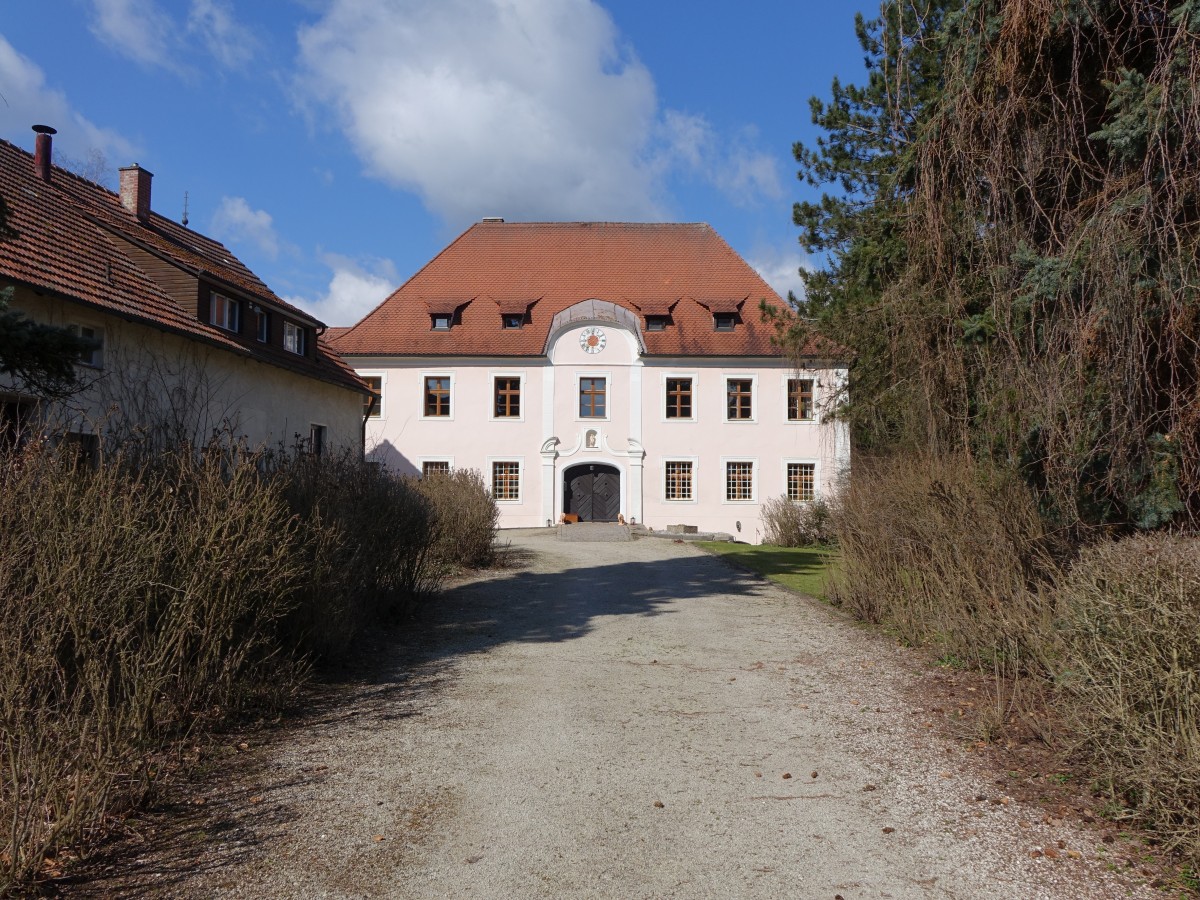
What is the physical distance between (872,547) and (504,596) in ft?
18.9

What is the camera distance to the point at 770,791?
5.57 meters

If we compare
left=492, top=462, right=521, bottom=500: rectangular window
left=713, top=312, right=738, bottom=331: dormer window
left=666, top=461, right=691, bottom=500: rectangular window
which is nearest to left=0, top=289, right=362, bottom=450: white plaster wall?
left=492, top=462, right=521, bottom=500: rectangular window

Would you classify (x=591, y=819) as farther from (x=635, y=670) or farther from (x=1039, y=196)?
(x=1039, y=196)

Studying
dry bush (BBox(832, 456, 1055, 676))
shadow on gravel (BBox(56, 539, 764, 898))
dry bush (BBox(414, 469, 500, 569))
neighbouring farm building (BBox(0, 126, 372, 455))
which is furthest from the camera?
dry bush (BBox(414, 469, 500, 569))

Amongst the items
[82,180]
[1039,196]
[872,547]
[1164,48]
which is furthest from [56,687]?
[82,180]

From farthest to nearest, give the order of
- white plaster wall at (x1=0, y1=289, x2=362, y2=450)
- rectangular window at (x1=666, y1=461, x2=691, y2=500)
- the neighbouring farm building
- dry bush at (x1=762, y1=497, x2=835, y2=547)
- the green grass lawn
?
rectangular window at (x1=666, y1=461, x2=691, y2=500), dry bush at (x1=762, y1=497, x2=835, y2=547), the green grass lawn, the neighbouring farm building, white plaster wall at (x1=0, y1=289, x2=362, y2=450)

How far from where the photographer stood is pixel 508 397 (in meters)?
35.3

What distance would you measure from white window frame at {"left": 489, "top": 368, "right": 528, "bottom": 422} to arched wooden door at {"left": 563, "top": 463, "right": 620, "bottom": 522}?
2.68 m

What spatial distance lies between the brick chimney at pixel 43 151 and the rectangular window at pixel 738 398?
73.8 ft

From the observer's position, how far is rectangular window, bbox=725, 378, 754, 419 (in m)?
35.1

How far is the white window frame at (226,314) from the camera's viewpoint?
19.9 metres

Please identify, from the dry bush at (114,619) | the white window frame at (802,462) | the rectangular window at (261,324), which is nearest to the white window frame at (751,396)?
→ the white window frame at (802,462)

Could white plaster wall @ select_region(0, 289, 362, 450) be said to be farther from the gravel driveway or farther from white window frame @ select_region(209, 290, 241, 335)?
the gravel driveway

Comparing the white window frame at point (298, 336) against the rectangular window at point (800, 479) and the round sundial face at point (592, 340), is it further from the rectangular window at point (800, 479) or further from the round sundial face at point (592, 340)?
the rectangular window at point (800, 479)
